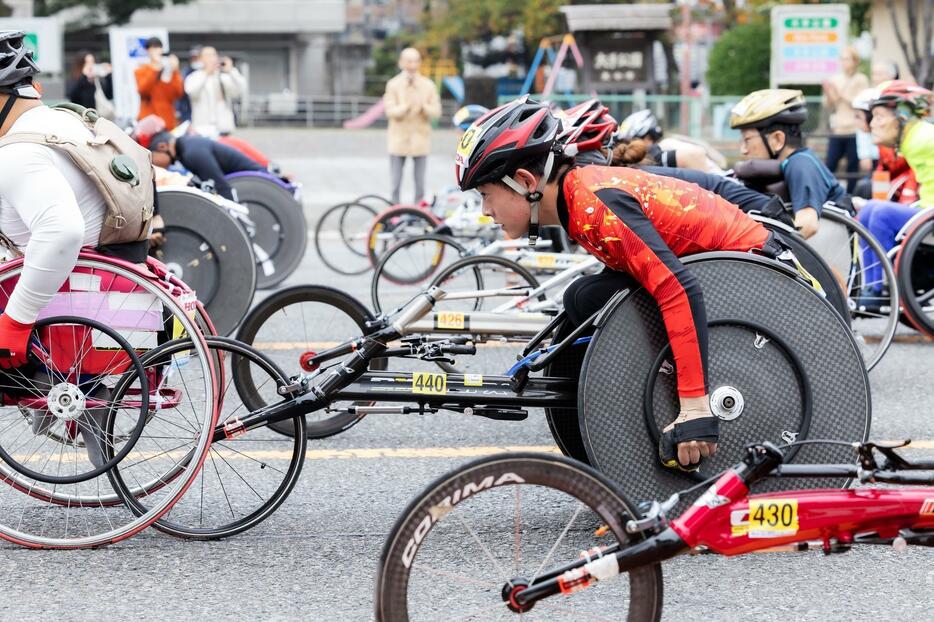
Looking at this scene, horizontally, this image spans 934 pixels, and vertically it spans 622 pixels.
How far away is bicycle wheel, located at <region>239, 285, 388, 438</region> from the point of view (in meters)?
5.31

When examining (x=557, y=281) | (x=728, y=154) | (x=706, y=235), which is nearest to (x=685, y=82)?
(x=728, y=154)

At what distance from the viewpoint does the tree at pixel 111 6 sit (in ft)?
133

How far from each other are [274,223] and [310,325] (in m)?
4.33

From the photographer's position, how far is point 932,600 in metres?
3.84

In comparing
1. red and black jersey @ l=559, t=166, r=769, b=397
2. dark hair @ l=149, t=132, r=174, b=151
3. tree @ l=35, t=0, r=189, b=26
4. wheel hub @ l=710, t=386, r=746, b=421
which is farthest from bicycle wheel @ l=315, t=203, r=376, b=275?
tree @ l=35, t=0, r=189, b=26

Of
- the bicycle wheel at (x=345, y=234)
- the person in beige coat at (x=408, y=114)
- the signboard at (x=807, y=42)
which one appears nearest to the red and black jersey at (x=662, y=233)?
the bicycle wheel at (x=345, y=234)

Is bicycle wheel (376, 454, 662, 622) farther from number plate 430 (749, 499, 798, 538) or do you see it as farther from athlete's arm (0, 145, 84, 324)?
athlete's arm (0, 145, 84, 324)

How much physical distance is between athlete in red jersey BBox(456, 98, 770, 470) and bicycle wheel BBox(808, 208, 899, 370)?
268 centimetres

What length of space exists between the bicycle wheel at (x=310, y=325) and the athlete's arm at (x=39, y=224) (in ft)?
3.94

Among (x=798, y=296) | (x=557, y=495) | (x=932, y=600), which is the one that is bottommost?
(x=932, y=600)

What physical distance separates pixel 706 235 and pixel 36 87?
2327 millimetres

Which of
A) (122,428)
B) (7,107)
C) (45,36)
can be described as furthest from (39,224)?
(45,36)

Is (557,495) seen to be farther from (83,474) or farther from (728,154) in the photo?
(728,154)

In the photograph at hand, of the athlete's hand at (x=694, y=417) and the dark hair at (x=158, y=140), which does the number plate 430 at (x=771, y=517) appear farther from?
the dark hair at (x=158, y=140)
